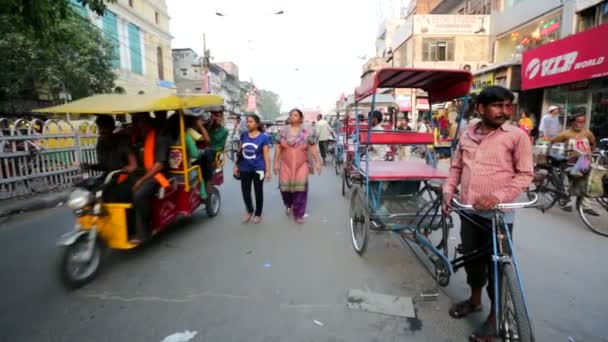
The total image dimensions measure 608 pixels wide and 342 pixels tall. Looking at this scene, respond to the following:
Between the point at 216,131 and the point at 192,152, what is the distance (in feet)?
5.89

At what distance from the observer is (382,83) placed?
4500 mm

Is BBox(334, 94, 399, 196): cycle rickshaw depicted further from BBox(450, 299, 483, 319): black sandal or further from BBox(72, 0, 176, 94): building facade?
BBox(72, 0, 176, 94): building facade

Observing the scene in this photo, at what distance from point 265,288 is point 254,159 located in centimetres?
243

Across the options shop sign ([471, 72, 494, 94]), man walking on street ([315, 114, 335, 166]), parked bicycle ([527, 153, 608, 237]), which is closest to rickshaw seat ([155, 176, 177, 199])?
parked bicycle ([527, 153, 608, 237])

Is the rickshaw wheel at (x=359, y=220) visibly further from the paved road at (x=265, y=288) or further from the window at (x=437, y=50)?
the window at (x=437, y=50)

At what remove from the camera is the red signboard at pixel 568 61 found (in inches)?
379

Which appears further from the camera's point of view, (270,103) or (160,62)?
(270,103)

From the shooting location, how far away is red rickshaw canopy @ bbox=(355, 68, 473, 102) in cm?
385

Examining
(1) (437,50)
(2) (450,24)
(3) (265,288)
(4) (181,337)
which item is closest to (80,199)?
(4) (181,337)

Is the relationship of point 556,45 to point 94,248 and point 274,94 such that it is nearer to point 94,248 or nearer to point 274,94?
point 94,248

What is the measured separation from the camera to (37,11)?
4.46 meters

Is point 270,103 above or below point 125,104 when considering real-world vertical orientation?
above

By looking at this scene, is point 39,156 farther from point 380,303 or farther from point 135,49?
point 135,49

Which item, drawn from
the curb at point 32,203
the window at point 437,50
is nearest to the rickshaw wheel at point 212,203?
the curb at point 32,203
